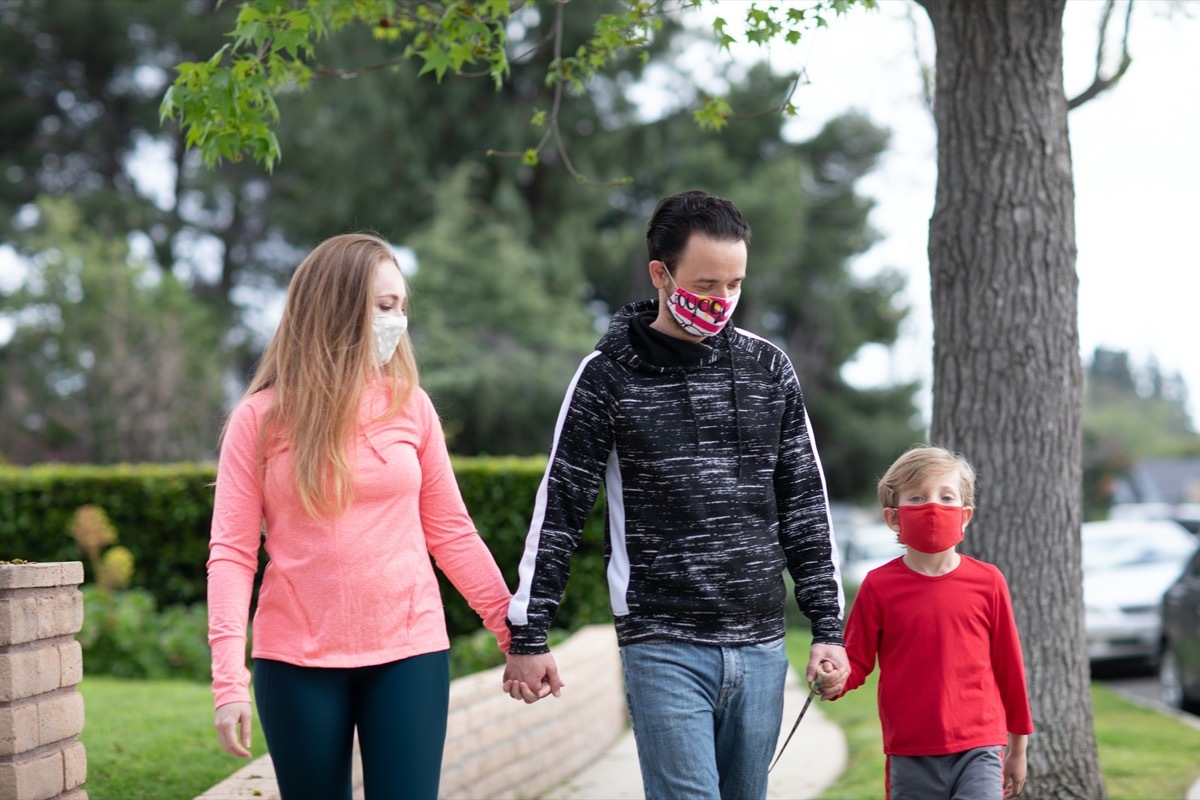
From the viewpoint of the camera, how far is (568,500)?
3.29m

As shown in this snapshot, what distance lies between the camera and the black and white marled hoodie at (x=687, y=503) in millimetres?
3162

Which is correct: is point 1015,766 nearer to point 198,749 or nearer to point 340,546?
point 340,546

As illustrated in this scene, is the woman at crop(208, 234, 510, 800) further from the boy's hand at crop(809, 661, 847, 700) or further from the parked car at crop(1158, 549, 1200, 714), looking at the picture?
the parked car at crop(1158, 549, 1200, 714)

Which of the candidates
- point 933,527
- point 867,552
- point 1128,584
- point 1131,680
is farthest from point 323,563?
point 867,552

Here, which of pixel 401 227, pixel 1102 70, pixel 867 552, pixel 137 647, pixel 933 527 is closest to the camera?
pixel 933 527

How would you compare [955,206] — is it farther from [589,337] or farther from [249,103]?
[589,337]

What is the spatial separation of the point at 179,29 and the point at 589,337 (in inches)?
526

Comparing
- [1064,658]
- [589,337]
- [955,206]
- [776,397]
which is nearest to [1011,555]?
[1064,658]

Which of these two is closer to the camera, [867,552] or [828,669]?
[828,669]

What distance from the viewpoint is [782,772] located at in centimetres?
723

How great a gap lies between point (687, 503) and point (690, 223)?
72 cm

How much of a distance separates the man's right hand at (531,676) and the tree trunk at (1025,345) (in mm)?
2681

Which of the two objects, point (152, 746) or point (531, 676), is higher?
point (531, 676)

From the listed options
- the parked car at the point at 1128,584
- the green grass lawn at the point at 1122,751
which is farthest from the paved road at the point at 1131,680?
the green grass lawn at the point at 1122,751
